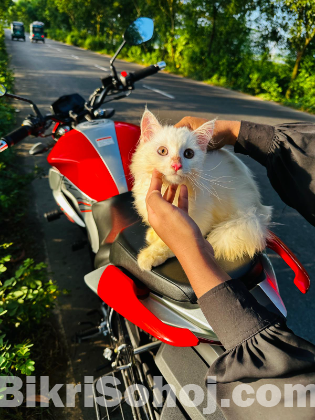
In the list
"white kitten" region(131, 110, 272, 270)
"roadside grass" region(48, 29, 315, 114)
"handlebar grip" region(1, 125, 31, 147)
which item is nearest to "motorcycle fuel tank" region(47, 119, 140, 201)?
"handlebar grip" region(1, 125, 31, 147)

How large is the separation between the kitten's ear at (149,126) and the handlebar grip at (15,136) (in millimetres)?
910

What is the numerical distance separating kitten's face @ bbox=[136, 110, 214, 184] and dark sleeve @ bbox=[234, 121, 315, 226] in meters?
0.34

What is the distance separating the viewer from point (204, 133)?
3.95ft

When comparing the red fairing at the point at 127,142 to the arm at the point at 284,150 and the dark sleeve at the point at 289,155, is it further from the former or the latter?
the dark sleeve at the point at 289,155

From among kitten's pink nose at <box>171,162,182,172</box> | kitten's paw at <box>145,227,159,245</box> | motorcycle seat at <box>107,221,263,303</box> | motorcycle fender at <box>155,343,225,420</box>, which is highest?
kitten's pink nose at <box>171,162,182,172</box>

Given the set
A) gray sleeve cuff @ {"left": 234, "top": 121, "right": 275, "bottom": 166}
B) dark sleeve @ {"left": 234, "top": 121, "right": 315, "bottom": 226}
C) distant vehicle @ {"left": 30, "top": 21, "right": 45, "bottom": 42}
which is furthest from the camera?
distant vehicle @ {"left": 30, "top": 21, "right": 45, "bottom": 42}

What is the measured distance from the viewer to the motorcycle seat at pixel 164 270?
1.05 meters

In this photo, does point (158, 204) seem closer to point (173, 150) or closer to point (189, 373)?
point (173, 150)

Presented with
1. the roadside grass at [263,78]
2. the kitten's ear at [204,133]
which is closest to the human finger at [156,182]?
the kitten's ear at [204,133]

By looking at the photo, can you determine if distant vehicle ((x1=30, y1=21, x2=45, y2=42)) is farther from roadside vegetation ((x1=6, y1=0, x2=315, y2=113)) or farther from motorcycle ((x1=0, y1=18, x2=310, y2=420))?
motorcycle ((x1=0, y1=18, x2=310, y2=420))

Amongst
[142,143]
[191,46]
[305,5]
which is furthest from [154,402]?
[191,46]

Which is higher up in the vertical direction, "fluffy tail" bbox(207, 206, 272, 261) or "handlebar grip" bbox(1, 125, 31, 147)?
"handlebar grip" bbox(1, 125, 31, 147)

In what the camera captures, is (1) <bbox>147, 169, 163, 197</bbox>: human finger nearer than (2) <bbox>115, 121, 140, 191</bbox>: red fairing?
Yes

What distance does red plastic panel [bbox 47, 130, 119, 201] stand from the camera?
5.83 ft
